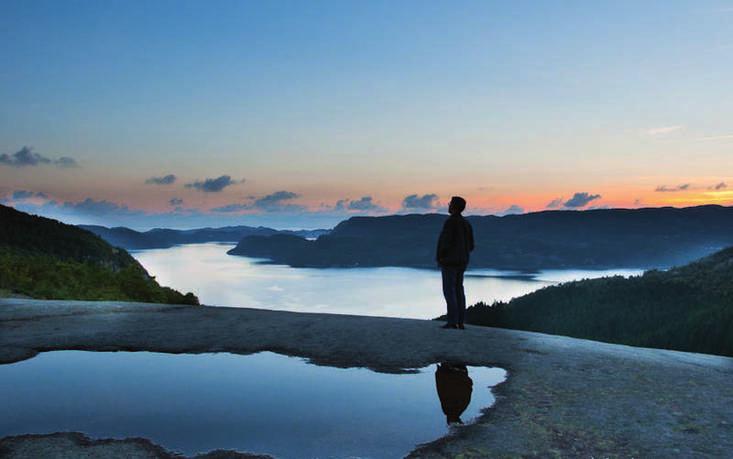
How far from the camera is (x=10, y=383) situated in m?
6.48

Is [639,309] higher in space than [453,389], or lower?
lower

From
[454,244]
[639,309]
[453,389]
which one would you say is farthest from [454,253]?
[639,309]

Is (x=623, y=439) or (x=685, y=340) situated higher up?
(x=623, y=439)

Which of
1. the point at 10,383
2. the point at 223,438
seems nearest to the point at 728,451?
the point at 223,438

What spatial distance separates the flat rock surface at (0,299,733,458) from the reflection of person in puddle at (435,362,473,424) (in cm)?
33

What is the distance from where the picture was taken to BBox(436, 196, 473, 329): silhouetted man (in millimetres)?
10430

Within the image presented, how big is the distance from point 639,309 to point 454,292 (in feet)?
133

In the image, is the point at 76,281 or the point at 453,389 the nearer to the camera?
the point at 453,389

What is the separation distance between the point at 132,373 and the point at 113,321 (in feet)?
14.0

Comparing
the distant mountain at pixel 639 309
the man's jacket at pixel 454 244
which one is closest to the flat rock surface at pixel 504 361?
the man's jacket at pixel 454 244

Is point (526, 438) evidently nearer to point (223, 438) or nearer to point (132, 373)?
point (223, 438)

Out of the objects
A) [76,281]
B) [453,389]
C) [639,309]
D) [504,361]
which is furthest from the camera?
[639,309]

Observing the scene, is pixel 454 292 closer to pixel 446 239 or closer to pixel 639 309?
pixel 446 239

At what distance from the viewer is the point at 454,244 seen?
34.4 ft
